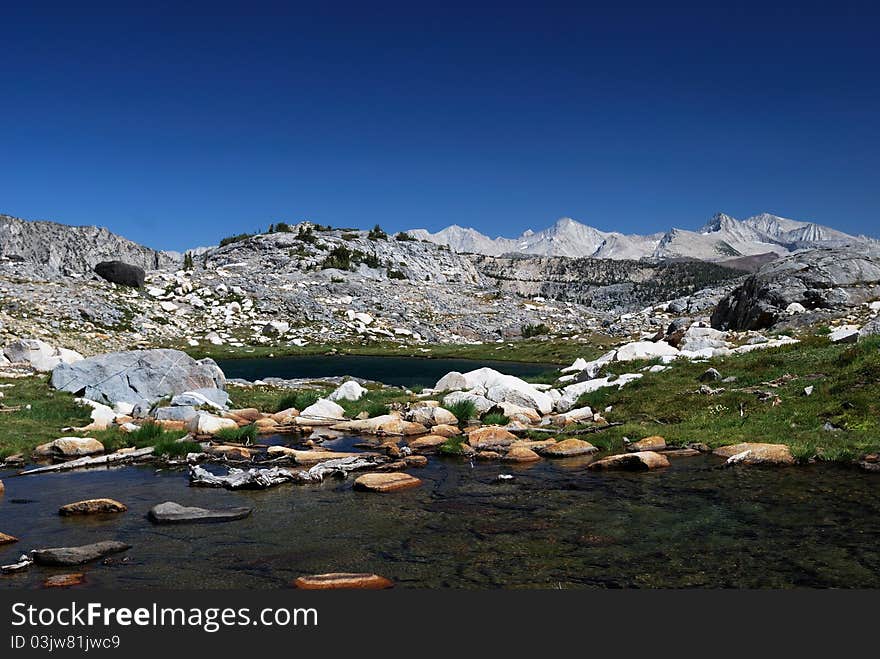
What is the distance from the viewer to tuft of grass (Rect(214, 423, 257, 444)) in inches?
984

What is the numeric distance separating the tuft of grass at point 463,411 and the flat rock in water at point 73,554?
18.1 m

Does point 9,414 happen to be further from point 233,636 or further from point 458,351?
point 458,351

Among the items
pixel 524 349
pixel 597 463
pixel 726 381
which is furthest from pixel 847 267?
pixel 524 349

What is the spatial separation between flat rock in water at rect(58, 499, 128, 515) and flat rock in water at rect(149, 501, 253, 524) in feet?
3.77

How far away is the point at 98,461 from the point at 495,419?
650 inches

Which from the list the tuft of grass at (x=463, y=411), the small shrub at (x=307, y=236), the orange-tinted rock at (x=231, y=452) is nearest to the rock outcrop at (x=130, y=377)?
the orange-tinted rock at (x=231, y=452)

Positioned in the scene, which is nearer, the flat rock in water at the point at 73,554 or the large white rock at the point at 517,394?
the flat rock in water at the point at 73,554

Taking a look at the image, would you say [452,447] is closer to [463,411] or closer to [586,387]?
[463,411]

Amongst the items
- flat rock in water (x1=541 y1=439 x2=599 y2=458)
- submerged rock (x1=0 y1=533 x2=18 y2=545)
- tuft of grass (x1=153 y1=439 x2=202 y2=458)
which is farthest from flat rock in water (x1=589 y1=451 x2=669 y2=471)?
submerged rock (x1=0 y1=533 x2=18 y2=545)

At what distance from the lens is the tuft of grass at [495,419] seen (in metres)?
27.7

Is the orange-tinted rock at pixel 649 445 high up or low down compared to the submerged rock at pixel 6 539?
up

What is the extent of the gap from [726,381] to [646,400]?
158 inches

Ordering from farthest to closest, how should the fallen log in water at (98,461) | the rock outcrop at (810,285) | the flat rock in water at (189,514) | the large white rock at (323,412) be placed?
1. the rock outcrop at (810,285)
2. the large white rock at (323,412)
3. the fallen log in water at (98,461)
4. the flat rock in water at (189,514)

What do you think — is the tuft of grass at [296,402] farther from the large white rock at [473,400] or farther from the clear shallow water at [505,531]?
the clear shallow water at [505,531]
